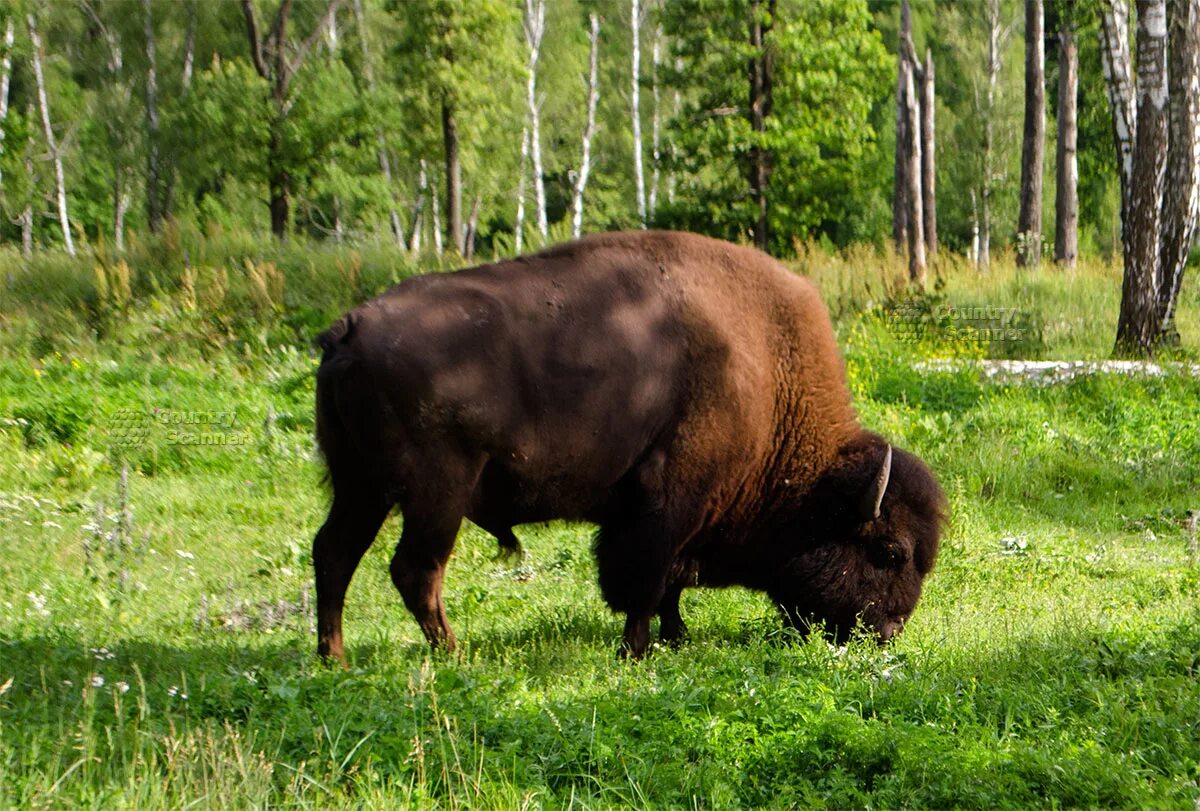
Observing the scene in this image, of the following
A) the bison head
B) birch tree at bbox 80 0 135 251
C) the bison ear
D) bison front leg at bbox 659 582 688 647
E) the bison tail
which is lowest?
bison front leg at bbox 659 582 688 647

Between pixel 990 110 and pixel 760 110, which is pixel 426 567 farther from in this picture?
pixel 990 110

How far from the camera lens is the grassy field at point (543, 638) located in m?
4.45

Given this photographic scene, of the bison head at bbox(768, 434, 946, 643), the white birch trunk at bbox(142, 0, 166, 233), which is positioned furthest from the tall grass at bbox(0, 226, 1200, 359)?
the white birch trunk at bbox(142, 0, 166, 233)

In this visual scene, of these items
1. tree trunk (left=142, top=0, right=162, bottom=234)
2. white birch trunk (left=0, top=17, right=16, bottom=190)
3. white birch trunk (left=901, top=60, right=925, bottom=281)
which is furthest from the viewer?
tree trunk (left=142, top=0, right=162, bottom=234)

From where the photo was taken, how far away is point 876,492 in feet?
23.1

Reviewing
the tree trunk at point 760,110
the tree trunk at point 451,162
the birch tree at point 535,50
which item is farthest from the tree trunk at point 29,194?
the tree trunk at point 760,110

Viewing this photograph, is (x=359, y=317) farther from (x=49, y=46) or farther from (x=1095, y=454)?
(x=49, y=46)

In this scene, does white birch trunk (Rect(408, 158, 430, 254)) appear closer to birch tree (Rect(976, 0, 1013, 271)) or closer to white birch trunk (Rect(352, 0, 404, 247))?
white birch trunk (Rect(352, 0, 404, 247))

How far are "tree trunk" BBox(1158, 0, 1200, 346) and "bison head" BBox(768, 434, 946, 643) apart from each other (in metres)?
8.69

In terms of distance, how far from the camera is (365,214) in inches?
1684

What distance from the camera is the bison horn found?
6.99 m

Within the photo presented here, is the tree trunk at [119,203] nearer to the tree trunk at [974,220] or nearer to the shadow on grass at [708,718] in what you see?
the tree trunk at [974,220]

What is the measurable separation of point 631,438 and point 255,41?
2767 centimetres

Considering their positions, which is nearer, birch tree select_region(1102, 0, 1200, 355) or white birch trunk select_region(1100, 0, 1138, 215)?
birch tree select_region(1102, 0, 1200, 355)
